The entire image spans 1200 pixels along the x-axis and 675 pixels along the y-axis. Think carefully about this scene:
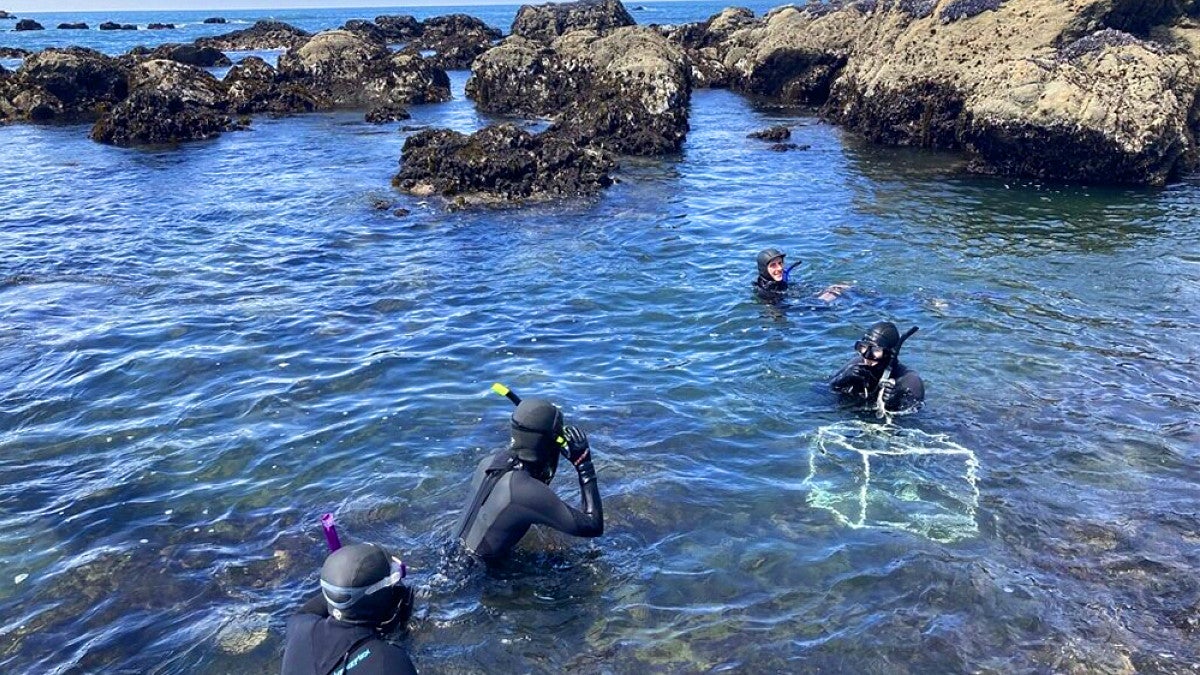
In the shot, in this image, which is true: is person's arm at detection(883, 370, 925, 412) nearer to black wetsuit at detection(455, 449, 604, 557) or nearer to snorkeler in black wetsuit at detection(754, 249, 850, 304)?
snorkeler in black wetsuit at detection(754, 249, 850, 304)

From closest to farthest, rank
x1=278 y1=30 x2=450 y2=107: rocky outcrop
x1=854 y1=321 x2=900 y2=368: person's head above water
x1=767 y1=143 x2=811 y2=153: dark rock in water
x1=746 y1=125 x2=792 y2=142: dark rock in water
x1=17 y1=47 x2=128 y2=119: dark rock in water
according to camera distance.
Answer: x1=854 y1=321 x2=900 y2=368: person's head above water < x1=767 y1=143 x2=811 y2=153: dark rock in water < x1=746 y1=125 x2=792 y2=142: dark rock in water < x1=17 y1=47 x2=128 y2=119: dark rock in water < x1=278 y1=30 x2=450 y2=107: rocky outcrop

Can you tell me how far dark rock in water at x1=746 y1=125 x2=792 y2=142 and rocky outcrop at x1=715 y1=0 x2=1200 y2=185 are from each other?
9.06 feet

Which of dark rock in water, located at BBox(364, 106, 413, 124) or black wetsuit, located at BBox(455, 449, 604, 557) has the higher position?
dark rock in water, located at BBox(364, 106, 413, 124)

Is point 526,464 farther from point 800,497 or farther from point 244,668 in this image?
point 800,497

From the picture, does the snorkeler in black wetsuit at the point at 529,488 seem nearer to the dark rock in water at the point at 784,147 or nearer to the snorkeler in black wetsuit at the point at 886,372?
the snorkeler in black wetsuit at the point at 886,372

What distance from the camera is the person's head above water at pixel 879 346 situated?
36.1 ft

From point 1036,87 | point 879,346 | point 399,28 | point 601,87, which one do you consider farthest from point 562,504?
point 399,28

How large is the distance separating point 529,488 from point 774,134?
26341mm

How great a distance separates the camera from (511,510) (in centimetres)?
743

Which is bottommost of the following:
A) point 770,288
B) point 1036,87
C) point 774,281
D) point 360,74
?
point 770,288

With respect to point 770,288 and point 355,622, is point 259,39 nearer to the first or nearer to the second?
point 770,288

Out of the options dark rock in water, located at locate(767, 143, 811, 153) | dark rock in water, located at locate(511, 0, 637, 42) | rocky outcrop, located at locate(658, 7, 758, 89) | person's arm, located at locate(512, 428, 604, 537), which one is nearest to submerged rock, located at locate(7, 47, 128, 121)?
rocky outcrop, located at locate(658, 7, 758, 89)

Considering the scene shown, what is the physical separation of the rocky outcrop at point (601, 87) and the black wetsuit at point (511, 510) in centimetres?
2092

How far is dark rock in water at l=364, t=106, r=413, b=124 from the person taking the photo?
3647 centimetres
